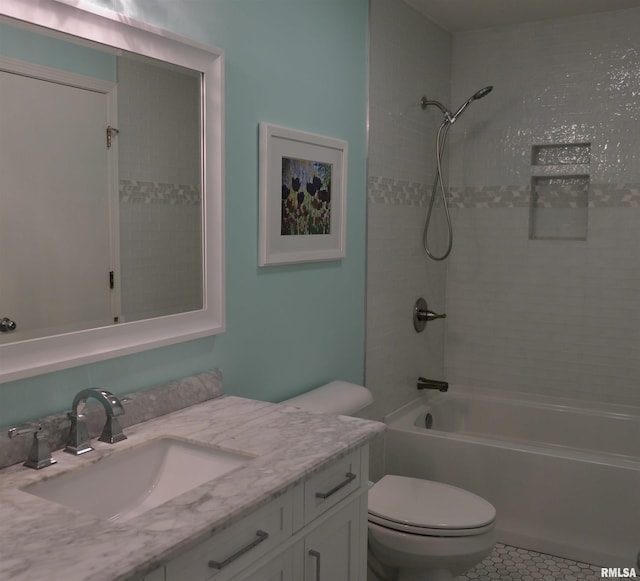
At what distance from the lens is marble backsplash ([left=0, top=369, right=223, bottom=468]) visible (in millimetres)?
1518

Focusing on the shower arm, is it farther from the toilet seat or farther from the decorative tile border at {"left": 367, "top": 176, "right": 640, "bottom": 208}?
the toilet seat

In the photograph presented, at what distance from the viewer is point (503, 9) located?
3270 millimetres

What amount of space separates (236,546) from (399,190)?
2.14 m

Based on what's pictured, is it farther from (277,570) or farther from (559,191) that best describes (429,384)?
(277,570)

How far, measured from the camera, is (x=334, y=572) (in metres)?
1.76

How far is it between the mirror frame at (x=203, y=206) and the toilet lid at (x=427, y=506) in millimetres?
849

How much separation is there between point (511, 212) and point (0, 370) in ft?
9.07

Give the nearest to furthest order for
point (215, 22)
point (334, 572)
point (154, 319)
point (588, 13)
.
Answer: point (334, 572), point (154, 319), point (215, 22), point (588, 13)

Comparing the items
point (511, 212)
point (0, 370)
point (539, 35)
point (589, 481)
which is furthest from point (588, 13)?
point (0, 370)

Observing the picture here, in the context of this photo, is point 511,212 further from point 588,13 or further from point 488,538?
point 488,538

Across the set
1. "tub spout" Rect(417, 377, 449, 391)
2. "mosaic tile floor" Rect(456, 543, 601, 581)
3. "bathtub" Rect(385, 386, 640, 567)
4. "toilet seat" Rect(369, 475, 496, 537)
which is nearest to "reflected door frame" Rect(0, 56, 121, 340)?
"toilet seat" Rect(369, 475, 496, 537)

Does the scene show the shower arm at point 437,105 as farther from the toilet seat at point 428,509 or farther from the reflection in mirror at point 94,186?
the toilet seat at point 428,509

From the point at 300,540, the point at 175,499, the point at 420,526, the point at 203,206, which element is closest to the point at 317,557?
the point at 300,540

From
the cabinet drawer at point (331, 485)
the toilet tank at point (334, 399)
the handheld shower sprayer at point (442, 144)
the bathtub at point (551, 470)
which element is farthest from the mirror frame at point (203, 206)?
the handheld shower sprayer at point (442, 144)
